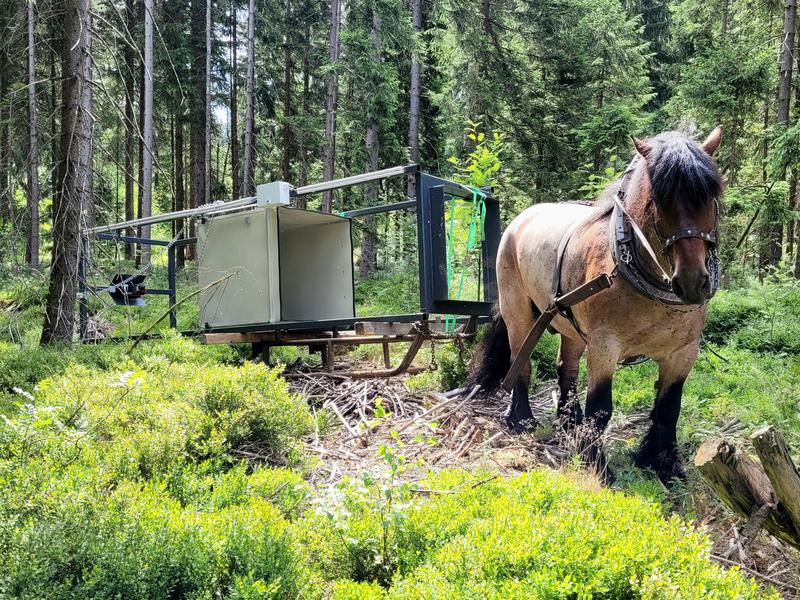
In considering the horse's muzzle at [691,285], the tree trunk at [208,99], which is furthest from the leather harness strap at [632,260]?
the tree trunk at [208,99]

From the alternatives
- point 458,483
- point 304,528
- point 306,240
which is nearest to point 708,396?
point 458,483

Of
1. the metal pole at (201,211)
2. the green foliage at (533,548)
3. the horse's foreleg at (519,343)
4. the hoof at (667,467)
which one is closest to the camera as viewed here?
the green foliage at (533,548)

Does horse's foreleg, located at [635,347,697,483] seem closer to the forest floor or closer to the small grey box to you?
the forest floor

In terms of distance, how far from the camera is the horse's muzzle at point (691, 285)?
9.89 ft

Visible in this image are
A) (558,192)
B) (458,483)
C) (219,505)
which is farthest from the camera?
(558,192)

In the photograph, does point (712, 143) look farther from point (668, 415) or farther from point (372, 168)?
point (372, 168)

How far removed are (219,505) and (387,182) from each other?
62.4ft

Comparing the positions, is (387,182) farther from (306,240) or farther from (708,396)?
(708,396)

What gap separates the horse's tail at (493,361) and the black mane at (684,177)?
267 centimetres

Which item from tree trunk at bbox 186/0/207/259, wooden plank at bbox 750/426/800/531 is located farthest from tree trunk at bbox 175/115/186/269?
wooden plank at bbox 750/426/800/531

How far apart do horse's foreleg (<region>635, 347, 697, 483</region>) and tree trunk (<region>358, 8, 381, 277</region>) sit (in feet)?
37.4

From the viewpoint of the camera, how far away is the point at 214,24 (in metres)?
21.6

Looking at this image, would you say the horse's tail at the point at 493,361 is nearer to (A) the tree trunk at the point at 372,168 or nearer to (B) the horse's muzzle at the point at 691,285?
(B) the horse's muzzle at the point at 691,285

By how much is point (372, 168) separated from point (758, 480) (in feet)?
46.9
